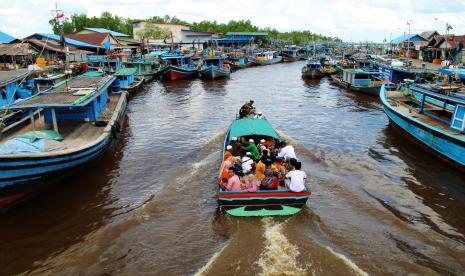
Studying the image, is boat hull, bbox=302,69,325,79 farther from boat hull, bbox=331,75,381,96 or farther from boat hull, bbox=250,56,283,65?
boat hull, bbox=250,56,283,65

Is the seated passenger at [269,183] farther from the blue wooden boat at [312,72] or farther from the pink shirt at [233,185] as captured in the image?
the blue wooden boat at [312,72]

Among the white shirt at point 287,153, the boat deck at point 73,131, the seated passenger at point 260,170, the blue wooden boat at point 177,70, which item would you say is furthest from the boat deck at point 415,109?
the blue wooden boat at point 177,70

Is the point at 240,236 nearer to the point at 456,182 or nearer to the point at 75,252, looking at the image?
the point at 75,252

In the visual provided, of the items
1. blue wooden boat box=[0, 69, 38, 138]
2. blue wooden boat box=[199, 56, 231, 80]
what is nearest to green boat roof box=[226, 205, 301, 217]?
blue wooden boat box=[0, 69, 38, 138]

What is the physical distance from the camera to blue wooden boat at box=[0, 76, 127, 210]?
36.6 feet

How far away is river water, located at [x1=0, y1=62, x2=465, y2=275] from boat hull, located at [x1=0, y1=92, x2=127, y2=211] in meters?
0.57

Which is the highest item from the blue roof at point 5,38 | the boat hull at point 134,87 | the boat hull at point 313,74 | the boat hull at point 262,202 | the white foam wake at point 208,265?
the blue roof at point 5,38

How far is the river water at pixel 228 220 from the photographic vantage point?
9.02 m

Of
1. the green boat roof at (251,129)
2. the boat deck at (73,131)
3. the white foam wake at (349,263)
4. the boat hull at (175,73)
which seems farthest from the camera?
the boat hull at (175,73)

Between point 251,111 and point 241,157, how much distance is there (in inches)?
291

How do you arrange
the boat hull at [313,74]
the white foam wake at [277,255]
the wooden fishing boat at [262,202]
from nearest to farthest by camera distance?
the white foam wake at [277,255]
the wooden fishing boat at [262,202]
the boat hull at [313,74]

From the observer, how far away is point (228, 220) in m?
10.9

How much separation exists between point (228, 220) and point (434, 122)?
12.8 metres

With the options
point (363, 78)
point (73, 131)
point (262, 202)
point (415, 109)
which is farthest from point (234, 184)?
point (363, 78)
